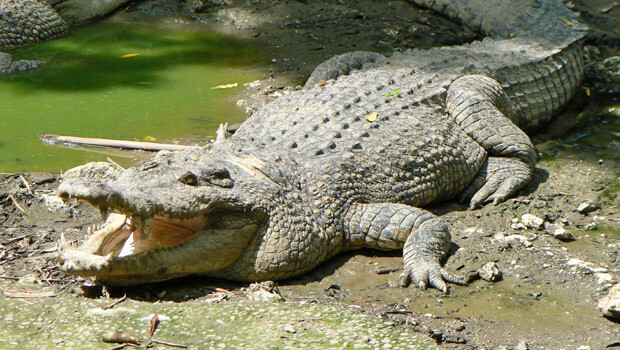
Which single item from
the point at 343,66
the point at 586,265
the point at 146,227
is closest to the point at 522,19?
the point at 343,66

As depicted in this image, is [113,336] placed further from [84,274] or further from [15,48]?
[15,48]

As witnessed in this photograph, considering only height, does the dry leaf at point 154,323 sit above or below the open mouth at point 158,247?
below

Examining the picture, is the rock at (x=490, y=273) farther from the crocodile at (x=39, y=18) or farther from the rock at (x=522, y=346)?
the crocodile at (x=39, y=18)

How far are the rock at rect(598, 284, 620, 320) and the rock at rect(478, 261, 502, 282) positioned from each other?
2.06ft

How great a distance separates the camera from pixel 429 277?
3.99m

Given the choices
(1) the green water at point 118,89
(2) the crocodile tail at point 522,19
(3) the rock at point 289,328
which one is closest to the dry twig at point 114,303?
(3) the rock at point 289,328

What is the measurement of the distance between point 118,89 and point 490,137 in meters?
4.16

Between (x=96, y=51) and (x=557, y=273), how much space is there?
→ 260 inches

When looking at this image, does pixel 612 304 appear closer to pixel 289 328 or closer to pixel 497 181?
pixel 289 328

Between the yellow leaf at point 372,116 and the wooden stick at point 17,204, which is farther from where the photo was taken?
the yellow leaf at point 372,116

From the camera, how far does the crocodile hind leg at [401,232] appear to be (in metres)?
4.17

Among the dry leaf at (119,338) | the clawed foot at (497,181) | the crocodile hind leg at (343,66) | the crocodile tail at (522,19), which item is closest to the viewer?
the dry leaf at (119,338)

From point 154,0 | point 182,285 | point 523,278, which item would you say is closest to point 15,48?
point 154,0

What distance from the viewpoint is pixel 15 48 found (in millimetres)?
8750
